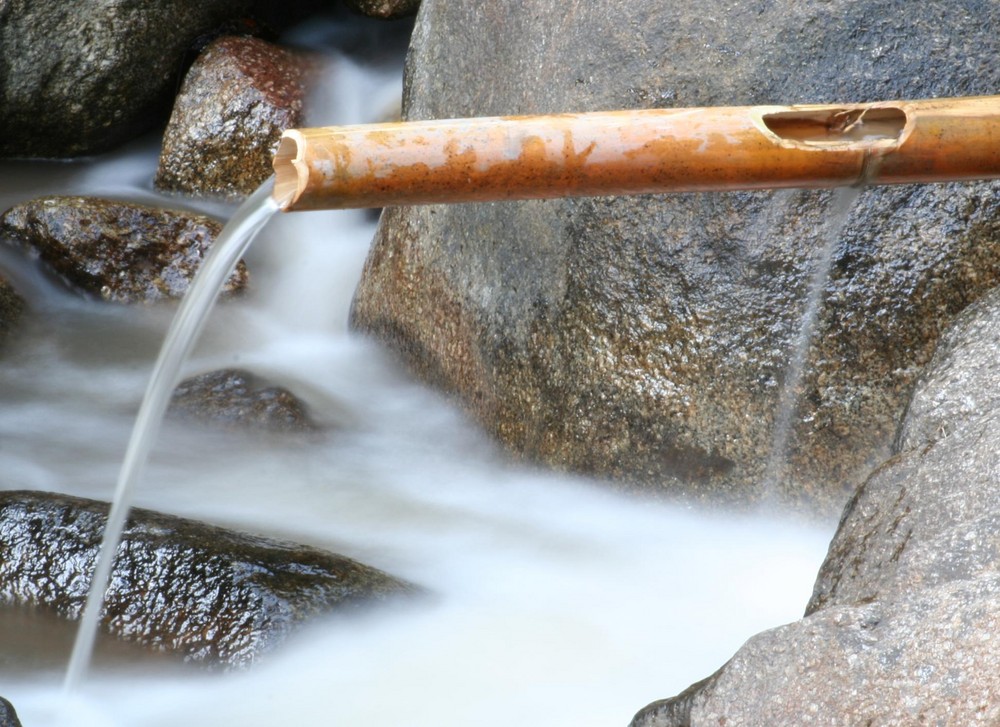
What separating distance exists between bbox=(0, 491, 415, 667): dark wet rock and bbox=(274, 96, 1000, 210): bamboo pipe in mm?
1393

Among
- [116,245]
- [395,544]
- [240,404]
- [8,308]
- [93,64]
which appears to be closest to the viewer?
[395,544]

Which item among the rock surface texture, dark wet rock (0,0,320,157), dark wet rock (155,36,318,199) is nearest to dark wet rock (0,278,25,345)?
dark wet rock (155,36,318,199)

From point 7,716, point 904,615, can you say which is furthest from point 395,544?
point 904,615

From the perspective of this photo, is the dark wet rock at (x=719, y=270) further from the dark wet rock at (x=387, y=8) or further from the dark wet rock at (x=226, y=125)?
the dark wet rock at (x=387, y=8)

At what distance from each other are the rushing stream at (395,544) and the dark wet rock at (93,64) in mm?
2028

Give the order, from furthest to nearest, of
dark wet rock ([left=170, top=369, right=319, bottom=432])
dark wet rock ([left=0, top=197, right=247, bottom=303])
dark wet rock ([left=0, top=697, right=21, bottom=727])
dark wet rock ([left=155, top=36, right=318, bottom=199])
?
dark wet rock ([left=155, top=36, right=318, bottom=199])
dark wet rock ([left=0, top=197, right=247, bottom=303])
dark wet rock ([left=170, top=369, right=319, bottom=432])
dark wet rock ([left=0, top=697, right=21, bottom=727])

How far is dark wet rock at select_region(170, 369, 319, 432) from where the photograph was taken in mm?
4902

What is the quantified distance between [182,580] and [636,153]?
1.85 m

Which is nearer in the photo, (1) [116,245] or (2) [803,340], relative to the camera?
(2) [803,340]

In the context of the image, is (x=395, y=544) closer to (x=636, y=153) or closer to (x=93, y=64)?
(x=636, y=153)

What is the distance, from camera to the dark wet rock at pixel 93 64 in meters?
7.46

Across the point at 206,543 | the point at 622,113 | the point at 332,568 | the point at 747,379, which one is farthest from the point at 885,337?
the point at 206,543

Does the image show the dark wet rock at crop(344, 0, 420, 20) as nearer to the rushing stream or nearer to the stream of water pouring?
the rushing stream

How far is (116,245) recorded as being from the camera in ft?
21.3
